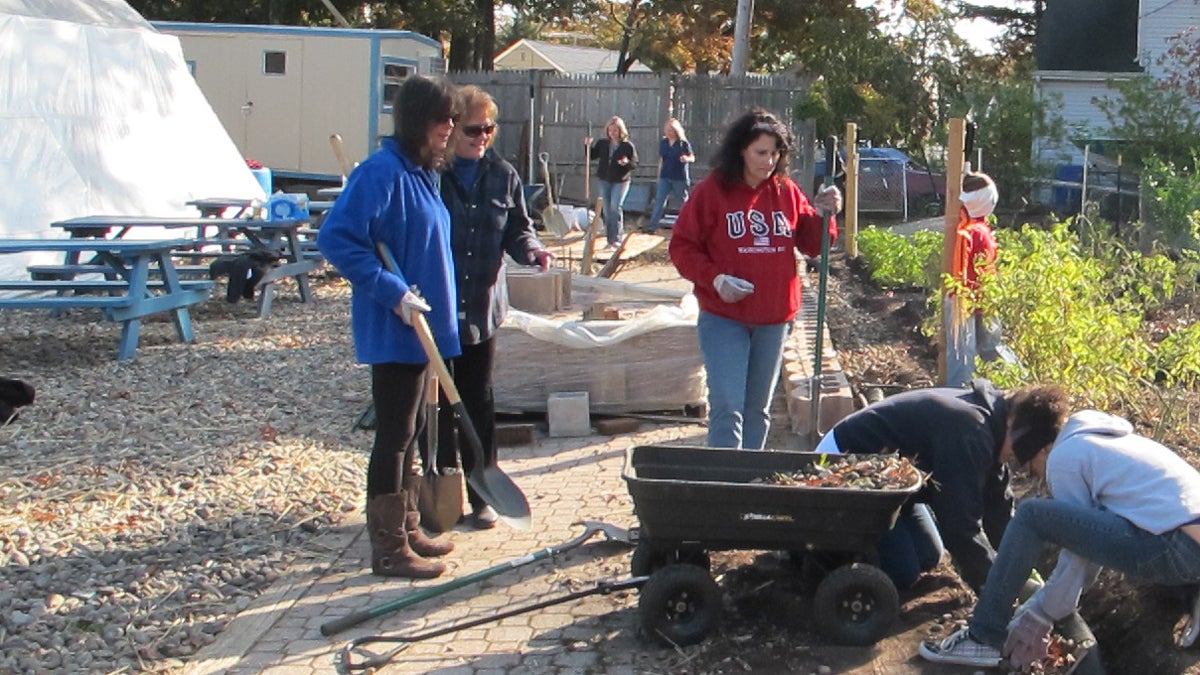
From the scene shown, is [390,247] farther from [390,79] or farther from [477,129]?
[390,79]

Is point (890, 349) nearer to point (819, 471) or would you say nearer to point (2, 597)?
point (819, 471)

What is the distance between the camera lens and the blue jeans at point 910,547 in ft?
15.1

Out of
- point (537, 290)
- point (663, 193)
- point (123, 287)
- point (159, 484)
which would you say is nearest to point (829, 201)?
point (159, 484)

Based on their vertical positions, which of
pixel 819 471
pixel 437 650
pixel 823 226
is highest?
pixel 823 226

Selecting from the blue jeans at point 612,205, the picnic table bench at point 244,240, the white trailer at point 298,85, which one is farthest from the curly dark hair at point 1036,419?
the white trailer at point 298,85

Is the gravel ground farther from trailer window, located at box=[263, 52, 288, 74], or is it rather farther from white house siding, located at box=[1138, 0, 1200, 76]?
white house siding, located at box=[1138, 0, 1200, 76]

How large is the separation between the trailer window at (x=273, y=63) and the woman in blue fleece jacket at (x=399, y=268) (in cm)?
1788

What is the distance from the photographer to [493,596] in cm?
486

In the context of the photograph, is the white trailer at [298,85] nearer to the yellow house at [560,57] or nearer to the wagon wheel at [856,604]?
the wagon wheel at [856,604]

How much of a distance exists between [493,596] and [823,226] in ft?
6.45

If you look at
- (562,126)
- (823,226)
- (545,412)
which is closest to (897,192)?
(562,126)

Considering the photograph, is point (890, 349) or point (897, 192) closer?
point (890, 349)

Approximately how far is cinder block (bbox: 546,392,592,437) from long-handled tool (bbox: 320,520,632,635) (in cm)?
181

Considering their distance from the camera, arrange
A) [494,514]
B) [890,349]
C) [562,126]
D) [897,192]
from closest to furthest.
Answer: [494,514] → [890,349] → [562,126] → [897,192]
